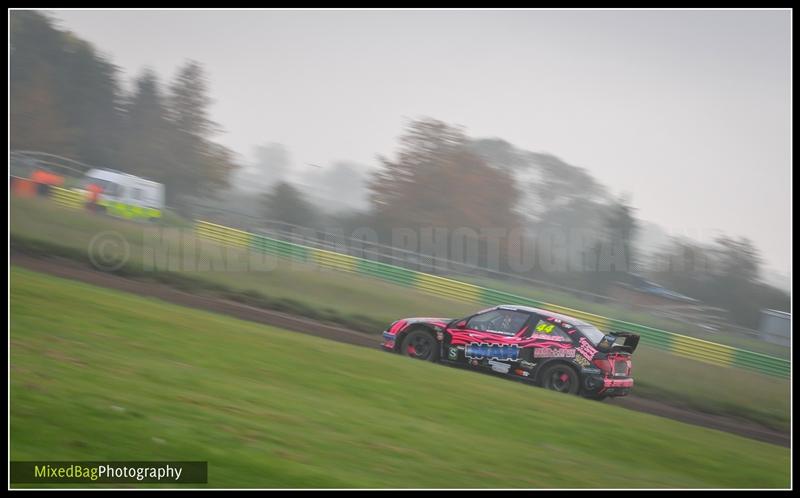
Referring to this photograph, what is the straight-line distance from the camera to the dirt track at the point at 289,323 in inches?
499

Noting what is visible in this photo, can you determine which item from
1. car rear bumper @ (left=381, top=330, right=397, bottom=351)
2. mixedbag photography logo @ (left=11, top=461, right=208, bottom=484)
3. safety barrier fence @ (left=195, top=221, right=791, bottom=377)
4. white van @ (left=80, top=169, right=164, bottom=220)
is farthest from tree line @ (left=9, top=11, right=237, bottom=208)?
mixedbag photography logo @ (left=11, top=461, right=208, bottom=484)

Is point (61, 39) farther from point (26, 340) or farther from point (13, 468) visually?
point (13, 468)

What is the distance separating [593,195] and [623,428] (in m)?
18.3

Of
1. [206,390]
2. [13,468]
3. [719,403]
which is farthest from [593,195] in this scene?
[13,468]

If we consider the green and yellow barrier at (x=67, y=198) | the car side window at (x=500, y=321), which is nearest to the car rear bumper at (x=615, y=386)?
the car side window at (x=500, y=321)

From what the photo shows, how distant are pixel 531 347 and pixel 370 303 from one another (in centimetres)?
911

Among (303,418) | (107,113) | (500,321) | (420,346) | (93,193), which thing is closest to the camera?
(303,418)

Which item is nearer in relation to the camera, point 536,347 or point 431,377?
point 431,377

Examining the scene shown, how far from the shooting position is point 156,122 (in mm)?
28719

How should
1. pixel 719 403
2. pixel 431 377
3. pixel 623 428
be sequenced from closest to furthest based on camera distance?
pixel 623 428, pixel 431 377, pixel 719 403

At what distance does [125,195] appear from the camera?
2355 cm

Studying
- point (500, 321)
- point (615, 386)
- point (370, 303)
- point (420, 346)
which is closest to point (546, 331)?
point (500, 321)

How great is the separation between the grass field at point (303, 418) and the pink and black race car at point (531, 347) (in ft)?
1.78

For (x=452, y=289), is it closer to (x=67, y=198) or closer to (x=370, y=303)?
(x=370, y=303)
